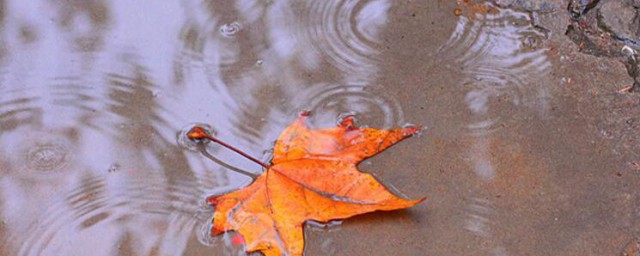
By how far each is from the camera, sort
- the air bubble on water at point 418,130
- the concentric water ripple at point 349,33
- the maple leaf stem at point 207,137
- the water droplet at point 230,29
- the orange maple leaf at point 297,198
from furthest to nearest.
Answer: the water droplet at point 230,29 → the concentric water ripple at point 349,33 → the air bubble on water at point 418,130 → the maple leaf stem at point 207,137 → the orange maple leaf at point 297,198

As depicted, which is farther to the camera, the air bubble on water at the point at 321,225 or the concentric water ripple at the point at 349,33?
the concentric water ripple at the point at 349,33

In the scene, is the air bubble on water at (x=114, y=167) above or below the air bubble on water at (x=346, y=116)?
above

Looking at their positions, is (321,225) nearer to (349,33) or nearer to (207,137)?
(207,137)

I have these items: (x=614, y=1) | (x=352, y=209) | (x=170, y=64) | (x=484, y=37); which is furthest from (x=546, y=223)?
(x=170, y=64)

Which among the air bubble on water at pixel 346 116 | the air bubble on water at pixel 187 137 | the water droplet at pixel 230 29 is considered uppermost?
the water droplet at pixel 230 29

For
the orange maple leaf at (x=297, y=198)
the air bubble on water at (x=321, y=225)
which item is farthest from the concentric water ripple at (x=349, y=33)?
the air bubble on water at (x=321, y=225)

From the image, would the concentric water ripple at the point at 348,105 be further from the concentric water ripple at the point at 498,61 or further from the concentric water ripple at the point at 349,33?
the concentric water ripple at the point at 498,61

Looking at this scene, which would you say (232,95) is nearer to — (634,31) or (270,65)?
(270,65)
